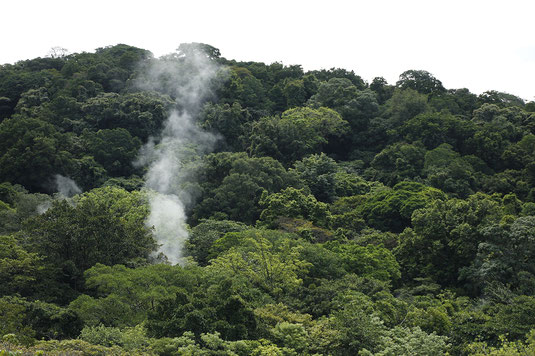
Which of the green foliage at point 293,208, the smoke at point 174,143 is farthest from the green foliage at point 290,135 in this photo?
the green foliage at point 293,208

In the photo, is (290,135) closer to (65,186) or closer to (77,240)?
(65,186)

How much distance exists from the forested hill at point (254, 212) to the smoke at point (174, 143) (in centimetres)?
17

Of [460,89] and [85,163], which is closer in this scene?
[85,163]

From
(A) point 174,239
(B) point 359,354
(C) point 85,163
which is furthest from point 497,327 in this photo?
(C) point 85,163

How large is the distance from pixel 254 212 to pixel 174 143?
444 inches

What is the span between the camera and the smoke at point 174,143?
31.0 metres

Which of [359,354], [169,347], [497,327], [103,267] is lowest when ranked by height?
[497,327]

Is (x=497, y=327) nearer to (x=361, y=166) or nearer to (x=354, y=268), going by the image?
(x=354, y=268)

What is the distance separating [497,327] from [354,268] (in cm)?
925

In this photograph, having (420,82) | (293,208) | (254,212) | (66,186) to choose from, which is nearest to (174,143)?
(66,186)

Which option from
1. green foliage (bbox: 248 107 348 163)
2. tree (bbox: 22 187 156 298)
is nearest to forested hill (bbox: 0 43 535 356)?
tree (bbox: 22 187 156 298)

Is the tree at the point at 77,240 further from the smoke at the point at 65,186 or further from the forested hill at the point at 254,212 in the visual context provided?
the smoke at the point at 65,186

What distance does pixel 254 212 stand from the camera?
36938mm

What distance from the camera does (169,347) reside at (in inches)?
554
